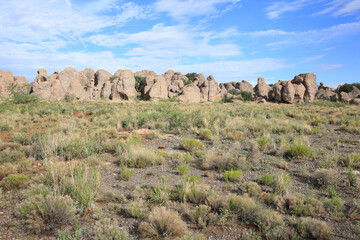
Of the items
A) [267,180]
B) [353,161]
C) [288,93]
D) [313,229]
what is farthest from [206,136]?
[288,93]

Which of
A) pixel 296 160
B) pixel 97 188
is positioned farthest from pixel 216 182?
pixel 296 160

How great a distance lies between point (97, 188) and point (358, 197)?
17.7 feet

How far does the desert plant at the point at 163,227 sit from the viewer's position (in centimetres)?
326

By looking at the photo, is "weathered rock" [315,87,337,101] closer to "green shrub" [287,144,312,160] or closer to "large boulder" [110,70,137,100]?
"large boulder" [110,70,137,100]

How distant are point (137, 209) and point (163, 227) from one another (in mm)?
704

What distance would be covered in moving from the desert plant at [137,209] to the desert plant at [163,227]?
0.37 metres

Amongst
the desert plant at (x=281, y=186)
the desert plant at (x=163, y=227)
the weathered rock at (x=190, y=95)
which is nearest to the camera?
the desert plant at (x=163, y=227)

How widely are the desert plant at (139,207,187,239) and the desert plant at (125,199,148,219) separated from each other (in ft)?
1.23

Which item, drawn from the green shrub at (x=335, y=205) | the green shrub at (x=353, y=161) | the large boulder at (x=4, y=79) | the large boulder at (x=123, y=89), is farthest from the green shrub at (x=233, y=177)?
the large boulder at (x=4, y=79)

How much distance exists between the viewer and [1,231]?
A: 335 centimetres

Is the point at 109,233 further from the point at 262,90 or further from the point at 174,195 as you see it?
the point at 262,90

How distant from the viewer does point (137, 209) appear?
3816 millimetres

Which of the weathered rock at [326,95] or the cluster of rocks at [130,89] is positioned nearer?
the cluster of rocks at [130,89]

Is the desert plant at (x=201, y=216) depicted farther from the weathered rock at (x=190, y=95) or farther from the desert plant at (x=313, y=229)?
the weathered rock at (x=190, y=95)
